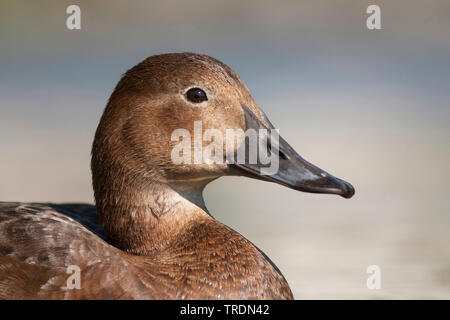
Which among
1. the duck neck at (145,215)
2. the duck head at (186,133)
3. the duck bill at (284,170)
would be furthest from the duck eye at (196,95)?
the duck neck at (145,215)

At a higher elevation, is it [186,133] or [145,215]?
[186,133]

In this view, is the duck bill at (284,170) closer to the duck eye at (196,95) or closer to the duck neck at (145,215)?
the duck eye at (196,95)

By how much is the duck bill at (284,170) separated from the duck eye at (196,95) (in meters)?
0.19

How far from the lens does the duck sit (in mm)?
2674

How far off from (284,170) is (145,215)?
612 millimetres

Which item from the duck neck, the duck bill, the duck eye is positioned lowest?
the duck neck

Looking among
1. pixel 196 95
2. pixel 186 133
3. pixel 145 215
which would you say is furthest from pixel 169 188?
pixel 196 95

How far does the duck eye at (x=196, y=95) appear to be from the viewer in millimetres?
2768

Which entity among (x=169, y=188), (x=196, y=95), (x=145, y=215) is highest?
(x=196, y=95)

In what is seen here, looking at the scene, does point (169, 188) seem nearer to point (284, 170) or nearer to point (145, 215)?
point (145, 215)

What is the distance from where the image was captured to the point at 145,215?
2809 millimetres

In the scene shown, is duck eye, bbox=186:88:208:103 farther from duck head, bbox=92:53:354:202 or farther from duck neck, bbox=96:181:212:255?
duck neck, bbox=96:181:212:255

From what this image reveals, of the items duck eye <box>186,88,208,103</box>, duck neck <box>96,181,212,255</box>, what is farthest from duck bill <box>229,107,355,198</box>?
duck neck <box>96,181,212,255</box>
